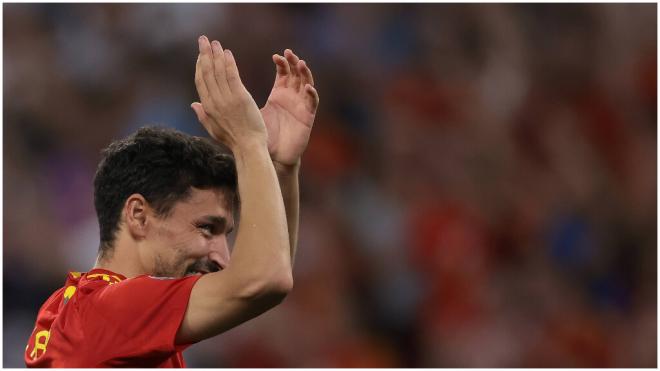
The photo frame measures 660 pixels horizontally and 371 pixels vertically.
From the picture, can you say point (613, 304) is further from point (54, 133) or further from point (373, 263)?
point (54, 133)

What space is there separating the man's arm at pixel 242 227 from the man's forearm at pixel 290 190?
1.28ft

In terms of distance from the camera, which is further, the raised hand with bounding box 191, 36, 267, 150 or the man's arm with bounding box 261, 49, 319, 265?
the man's arm with bounding box 261, 49, 319, 265

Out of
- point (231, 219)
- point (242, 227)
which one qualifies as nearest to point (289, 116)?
point (231, 219)

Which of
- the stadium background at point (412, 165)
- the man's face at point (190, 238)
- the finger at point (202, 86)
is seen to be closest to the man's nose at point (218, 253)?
the man's face at point (190, 238)

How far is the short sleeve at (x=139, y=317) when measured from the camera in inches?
98.7

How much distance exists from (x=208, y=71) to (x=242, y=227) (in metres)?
0.37

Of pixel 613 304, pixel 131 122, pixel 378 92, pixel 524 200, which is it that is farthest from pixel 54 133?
pixel 613 304

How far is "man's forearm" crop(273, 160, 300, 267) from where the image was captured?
2.94m

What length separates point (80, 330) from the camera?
258cm

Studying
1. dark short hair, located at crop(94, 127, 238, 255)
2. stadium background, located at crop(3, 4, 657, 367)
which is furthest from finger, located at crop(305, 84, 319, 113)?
stadium background, located at crop(3, 4, 657, 367)

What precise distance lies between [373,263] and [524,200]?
0.94m

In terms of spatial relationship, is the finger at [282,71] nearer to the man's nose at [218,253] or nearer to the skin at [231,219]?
the skin at [231,219]

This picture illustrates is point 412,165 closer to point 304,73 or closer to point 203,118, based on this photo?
point 304,73

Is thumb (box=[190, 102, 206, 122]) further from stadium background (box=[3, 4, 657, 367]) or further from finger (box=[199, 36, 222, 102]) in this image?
stadium background (box=[3, 4, 657, 367])
